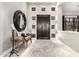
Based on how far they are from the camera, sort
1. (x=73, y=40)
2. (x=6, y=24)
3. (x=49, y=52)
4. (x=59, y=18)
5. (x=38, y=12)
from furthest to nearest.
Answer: (x=38, y=12) < (x=59, y=18) < (x=49, y=52) < (x=73, y=40) < (x=6, y=24)

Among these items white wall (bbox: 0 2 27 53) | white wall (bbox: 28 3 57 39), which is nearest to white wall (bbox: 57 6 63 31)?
white wall (bbox: 28 3 57 39)

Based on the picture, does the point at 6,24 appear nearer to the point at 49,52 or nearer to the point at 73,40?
the point at 49,52

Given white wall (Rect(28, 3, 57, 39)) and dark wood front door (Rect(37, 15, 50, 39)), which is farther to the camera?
dark wood front door (Rect(37, 15, 50, 39))

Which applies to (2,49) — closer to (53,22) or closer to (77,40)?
(77,40)

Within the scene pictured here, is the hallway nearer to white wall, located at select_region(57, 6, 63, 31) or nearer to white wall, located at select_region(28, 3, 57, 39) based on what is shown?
white wall, located at select_region(28, 3, 57, 39)

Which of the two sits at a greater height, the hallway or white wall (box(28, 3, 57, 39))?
white wall (box(28, 3, 57, 39))

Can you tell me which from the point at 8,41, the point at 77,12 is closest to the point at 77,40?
the point at 8,41

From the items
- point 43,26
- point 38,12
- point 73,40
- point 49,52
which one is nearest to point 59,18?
point 43,26

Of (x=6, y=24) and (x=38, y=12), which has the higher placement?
(x=38, y=12)

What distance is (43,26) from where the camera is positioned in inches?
323

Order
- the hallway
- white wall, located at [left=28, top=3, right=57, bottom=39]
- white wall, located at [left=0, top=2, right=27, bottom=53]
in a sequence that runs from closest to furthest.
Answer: white wall, located at [left=0, top=2, right=27, bottom=53], the hallway, white wall, located at [left=28, top=3, right=57, bottom=39]

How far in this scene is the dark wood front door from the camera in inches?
320

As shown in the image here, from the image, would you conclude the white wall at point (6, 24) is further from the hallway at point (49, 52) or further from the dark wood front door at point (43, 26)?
the dark wood front door at point (43, 26)

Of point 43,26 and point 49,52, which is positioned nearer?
point 49,52
